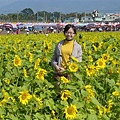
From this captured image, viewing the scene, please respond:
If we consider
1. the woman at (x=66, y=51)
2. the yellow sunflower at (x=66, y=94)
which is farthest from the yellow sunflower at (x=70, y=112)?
the woman at (x=66, y=51)

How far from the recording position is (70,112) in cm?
319

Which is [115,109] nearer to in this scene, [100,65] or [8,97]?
[100,65]

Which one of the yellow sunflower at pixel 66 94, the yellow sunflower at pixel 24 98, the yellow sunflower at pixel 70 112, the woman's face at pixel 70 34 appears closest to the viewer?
the yellow sunflower at pixel 70 112

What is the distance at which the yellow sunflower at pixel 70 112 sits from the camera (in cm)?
315

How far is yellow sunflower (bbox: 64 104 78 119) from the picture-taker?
3154 mm

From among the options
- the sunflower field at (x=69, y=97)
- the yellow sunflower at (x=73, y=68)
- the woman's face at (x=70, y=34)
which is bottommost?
the sunflower field at (x=69, y=97)

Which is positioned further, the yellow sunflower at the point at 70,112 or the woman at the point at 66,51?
the woman at the point at 66,51

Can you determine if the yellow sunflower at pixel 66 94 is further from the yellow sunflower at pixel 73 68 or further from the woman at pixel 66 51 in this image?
the woman at pixel 66 51

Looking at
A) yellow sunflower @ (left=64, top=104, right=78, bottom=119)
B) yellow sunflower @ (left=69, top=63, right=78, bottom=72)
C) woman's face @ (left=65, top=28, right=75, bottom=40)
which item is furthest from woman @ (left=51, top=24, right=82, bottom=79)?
yellow sunflower @ (left=64, top=104, right=78, bottom=119)

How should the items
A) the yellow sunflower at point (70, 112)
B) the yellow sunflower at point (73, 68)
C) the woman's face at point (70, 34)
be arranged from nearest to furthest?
the yellow sunflower at point (70, 112)
the yellow sunflower at point (73, 68)
the woman's face at point (70, 34)

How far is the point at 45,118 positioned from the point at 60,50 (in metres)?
1.89

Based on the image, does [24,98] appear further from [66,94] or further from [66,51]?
[66,51]

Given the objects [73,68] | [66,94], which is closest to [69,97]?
[66,94]

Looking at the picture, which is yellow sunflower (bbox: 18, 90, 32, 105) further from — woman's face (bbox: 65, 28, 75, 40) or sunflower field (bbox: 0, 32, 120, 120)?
woman's face (bbox: 65, 28, 75, 40)
